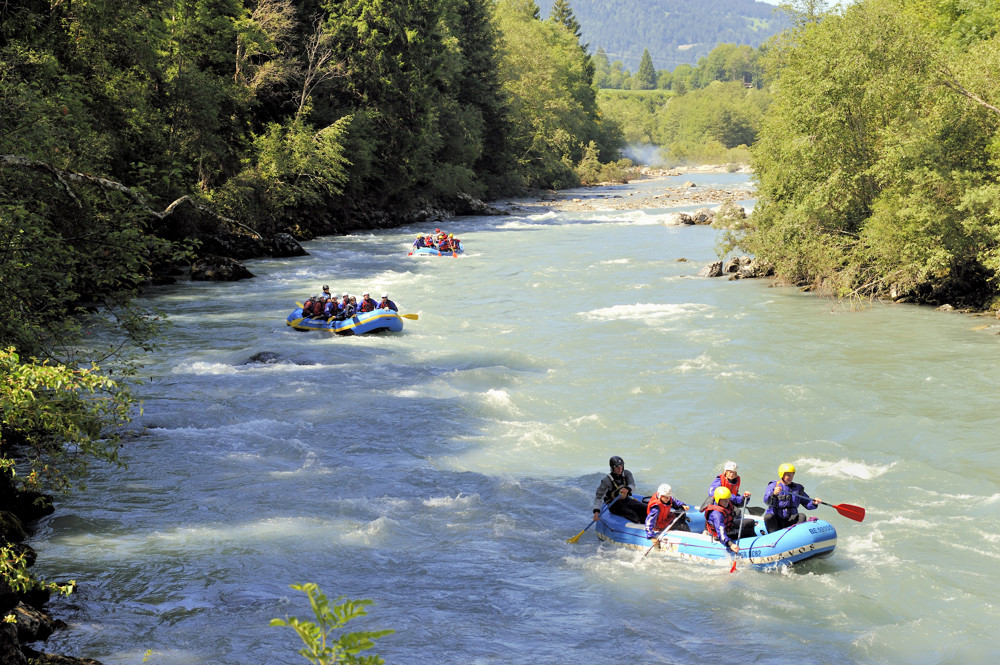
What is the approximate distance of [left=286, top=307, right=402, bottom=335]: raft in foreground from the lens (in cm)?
2095

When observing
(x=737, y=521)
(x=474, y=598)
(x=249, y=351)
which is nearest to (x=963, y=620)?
(x=737, y=521)

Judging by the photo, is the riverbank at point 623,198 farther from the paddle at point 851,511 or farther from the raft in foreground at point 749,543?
the raft in foreground at point 749,543

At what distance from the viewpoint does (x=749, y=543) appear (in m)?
9.65

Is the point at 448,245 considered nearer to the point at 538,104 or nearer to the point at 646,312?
the point at 646,312

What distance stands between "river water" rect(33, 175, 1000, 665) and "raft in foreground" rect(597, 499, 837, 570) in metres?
0.17

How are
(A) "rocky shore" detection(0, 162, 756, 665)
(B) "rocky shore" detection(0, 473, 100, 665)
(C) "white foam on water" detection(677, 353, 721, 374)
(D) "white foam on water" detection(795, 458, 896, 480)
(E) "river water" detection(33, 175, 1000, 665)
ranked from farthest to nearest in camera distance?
(C) "white foam on water" detection(677, 353, 721, 374), (D) "white foam on water" detection(795, 458, 896, 480), (E) "river water" detection(33, 175, 1000, 665), (A) "rocky shore" detection(0, 162, 756, 665), (B) "rocky shore" detection(0, 473, 100, 665)

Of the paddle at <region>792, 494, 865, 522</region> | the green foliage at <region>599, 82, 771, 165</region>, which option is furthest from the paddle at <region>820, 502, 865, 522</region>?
the green foliage at <region>599, 82, 771, 165</region>

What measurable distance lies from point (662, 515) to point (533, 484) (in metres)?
2.38

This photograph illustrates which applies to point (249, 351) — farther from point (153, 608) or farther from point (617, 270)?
point (617, 270)

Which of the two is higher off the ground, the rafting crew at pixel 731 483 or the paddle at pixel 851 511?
the rafting crew at pixel 731 483

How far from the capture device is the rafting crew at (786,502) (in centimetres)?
991

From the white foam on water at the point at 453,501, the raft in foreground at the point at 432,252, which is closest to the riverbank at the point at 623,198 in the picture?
the raft in foreground at the point at 432,252

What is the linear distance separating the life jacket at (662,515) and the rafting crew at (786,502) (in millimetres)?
1175

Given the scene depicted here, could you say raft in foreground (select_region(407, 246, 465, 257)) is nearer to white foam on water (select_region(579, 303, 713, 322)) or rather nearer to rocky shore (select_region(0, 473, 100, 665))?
white foam on water (select_region(579, 303, 713, 322))
